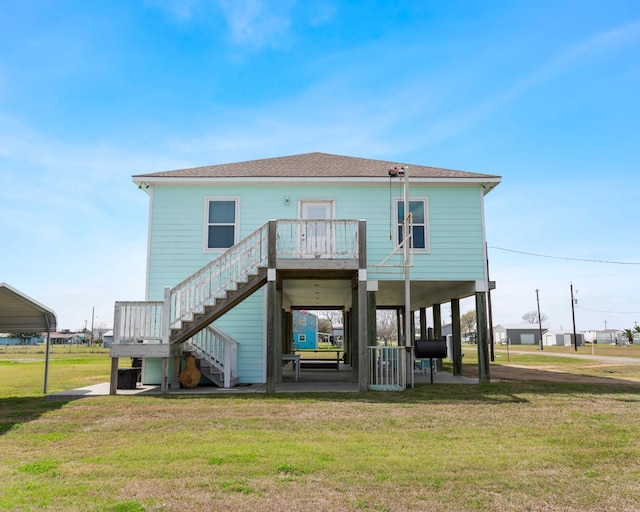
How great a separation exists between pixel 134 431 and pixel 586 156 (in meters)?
14.7

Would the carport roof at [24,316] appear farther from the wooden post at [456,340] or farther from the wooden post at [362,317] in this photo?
the wooden post at [456,340]

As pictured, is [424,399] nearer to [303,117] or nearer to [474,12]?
[303,117]

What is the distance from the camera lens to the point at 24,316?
1256cm

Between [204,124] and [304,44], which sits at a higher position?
[304,44]

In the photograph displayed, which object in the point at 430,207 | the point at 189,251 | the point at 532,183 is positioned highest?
the point at 532,183

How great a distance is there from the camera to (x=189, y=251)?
47.3ft

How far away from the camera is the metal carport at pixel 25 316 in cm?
1168

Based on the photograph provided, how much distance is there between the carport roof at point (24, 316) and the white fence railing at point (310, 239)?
235 inches

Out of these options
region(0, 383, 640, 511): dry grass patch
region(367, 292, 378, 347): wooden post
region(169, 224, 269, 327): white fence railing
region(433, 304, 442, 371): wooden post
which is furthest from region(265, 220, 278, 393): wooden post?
region(433, 304, 442, 371): wooden post

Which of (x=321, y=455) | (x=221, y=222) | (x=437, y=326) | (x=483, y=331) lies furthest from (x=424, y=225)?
(x=321, y=455)

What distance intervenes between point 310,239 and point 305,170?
3.40 meters

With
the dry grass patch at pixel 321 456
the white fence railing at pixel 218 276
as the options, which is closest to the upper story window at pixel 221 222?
the white fence railing at pixel 218 276

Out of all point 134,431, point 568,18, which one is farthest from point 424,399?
point 568,18

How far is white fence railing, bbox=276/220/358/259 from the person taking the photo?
1223 cm
